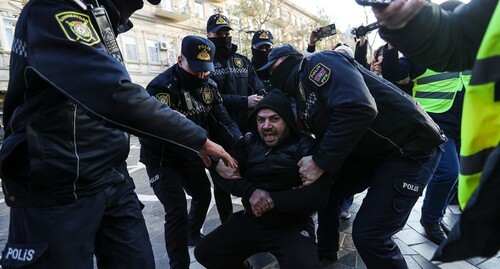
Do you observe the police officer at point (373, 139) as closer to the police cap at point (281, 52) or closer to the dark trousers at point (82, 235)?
the police cap at point (281, 52)

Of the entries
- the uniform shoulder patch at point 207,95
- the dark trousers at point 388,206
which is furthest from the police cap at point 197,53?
the dark trousers at point 388,206

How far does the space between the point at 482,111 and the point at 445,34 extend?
1.91ft

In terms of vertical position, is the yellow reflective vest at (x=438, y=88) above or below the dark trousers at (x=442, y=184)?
above

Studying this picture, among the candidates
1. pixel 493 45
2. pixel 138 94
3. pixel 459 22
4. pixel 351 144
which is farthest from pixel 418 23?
pixel 138 94

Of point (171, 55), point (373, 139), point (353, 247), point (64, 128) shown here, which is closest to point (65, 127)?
point (64, 128)

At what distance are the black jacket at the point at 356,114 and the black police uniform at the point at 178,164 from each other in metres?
1.01

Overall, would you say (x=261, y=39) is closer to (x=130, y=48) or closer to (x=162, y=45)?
(x=130, y=48)

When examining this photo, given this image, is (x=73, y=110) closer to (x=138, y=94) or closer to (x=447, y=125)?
(x=138, y=94)

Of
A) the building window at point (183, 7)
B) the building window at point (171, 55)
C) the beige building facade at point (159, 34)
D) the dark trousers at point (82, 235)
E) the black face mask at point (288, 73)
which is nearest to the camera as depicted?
the dark trousers at point (82, 235)

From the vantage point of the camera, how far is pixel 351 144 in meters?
1.91

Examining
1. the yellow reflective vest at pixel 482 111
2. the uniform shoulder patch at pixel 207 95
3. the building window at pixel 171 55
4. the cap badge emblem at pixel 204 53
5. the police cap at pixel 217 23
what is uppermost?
the yellow reflective vest at pixel 482 111

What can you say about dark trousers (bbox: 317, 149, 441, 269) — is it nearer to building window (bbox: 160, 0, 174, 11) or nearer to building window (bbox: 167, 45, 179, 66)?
building window (bbox: 167, 45, 179, 66)

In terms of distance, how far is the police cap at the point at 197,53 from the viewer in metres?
2.55

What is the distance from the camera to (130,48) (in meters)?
21.5
